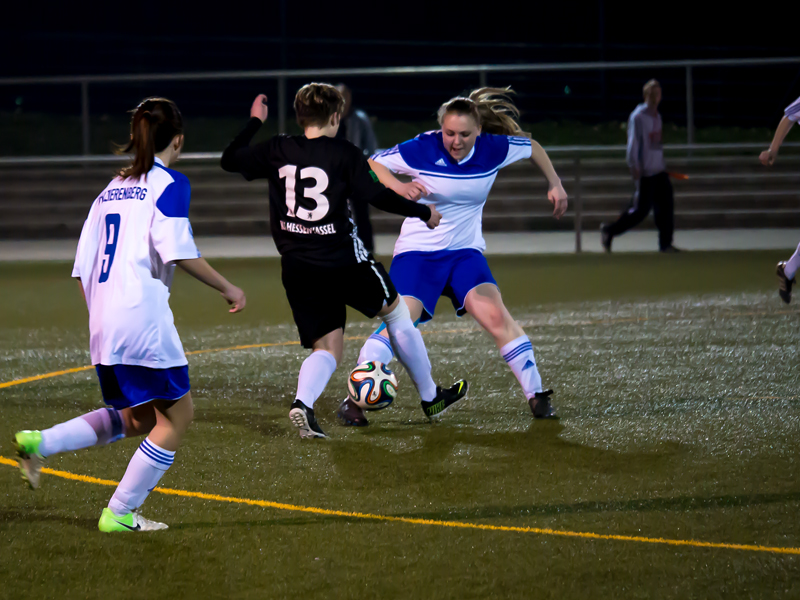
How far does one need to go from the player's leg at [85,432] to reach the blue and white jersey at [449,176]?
2.13 metres

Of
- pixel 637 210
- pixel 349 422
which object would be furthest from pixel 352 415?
pixel 637 210

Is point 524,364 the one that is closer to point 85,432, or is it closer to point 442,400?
point 442,400

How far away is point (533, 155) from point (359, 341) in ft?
8.54

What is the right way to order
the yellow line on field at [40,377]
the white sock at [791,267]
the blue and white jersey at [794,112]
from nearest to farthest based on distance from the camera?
the yellow line on field at [40,377] → the blue and white jersey at [794,112] → the white sock at [791,267]

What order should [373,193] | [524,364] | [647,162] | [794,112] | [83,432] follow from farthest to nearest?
[647,162] < [794,112] < [524,364] < [373,193] < [83,432]

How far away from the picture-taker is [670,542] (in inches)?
140

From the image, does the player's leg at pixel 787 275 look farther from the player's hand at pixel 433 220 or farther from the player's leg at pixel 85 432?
the player's leg at pixel 85 432

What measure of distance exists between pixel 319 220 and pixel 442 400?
1.17 meters

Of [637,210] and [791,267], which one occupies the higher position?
[637,210]

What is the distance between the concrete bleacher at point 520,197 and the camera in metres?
16.4

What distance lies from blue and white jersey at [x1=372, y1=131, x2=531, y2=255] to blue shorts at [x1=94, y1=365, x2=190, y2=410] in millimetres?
2220

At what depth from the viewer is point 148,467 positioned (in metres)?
3.71

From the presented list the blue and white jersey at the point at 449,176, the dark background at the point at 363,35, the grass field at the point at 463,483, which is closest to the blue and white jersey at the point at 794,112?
the grass field at the point at 463,483

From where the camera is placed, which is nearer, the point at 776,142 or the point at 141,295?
the point at 141,295
